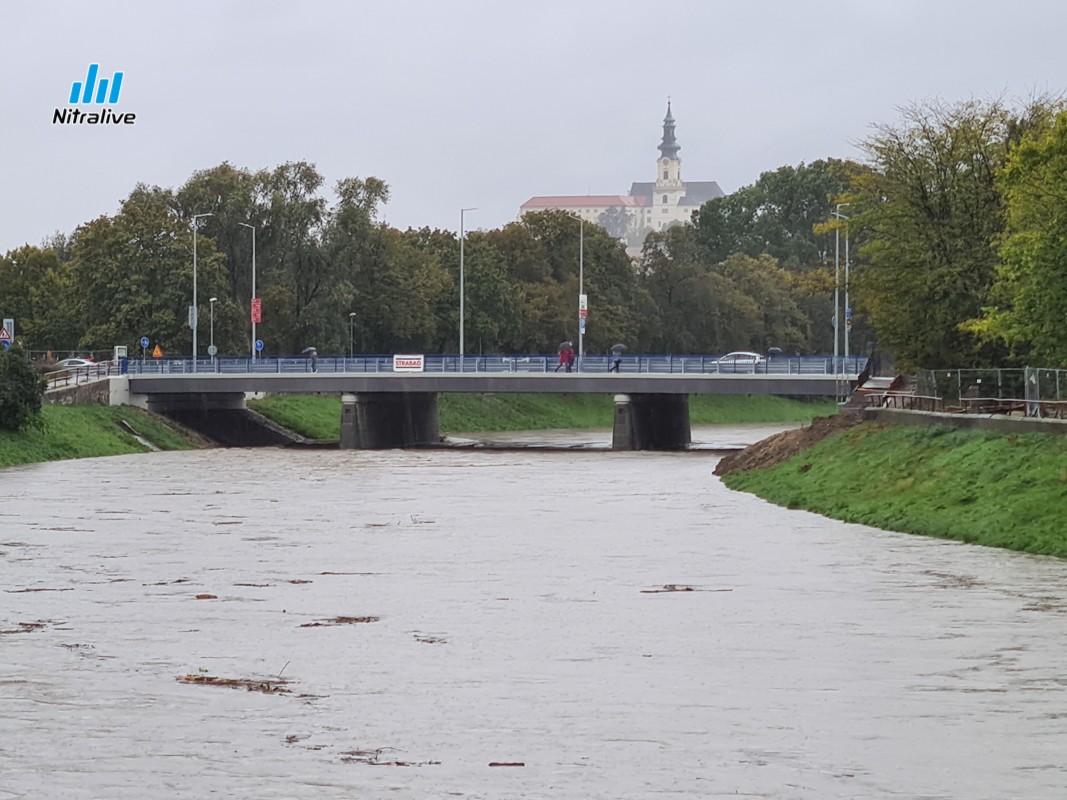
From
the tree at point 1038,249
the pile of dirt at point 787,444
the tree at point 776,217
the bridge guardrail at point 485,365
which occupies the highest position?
the tree at point 776,217

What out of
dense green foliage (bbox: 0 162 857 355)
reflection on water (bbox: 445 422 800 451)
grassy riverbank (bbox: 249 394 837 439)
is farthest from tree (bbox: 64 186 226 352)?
reflection on water (bbox: 445 422 800 451)

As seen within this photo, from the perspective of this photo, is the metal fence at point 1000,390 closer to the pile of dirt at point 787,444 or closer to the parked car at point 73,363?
the pile of dirt at point 787,444

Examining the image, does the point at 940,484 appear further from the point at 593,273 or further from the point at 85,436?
the point at 593,273

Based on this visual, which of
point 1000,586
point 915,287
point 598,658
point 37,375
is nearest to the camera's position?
point 598,658

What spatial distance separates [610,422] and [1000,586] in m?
92.0

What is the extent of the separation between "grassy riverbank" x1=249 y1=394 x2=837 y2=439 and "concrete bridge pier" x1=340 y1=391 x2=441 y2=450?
490 centimetres

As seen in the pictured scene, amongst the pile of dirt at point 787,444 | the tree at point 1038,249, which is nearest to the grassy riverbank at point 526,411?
the pile of dirt at point 787,444

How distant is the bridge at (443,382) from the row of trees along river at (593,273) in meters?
5.84

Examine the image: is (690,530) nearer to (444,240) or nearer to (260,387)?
(260,387)

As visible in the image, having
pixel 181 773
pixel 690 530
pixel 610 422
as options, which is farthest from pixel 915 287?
pixel 610 422

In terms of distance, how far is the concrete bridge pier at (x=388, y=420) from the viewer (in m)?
92.5

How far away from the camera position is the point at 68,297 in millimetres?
111875

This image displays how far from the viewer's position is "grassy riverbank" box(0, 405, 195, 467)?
72125 millimetres

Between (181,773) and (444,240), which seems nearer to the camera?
(181,773)
